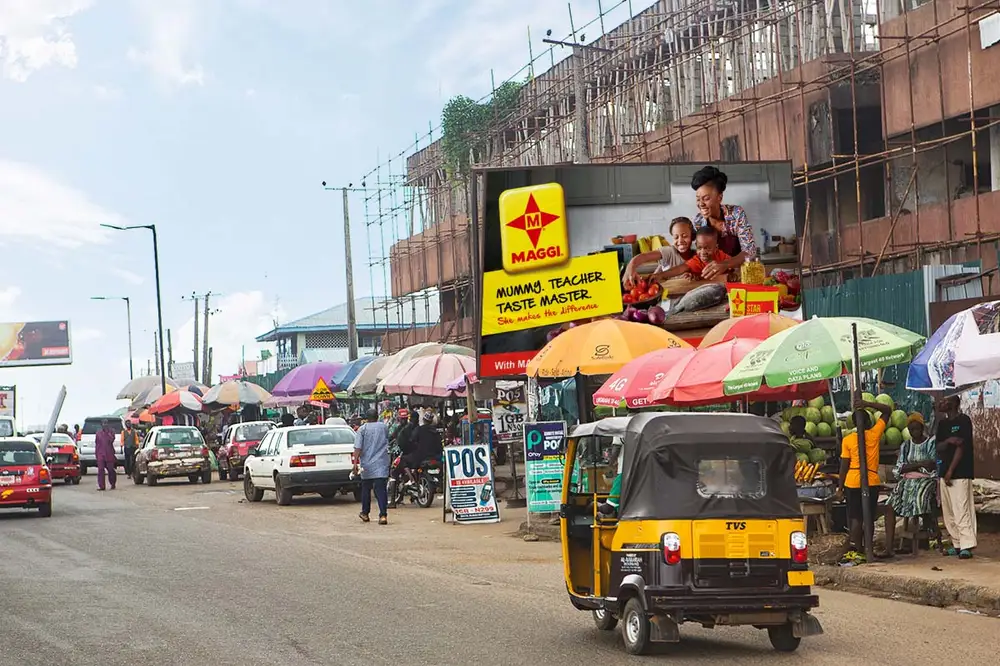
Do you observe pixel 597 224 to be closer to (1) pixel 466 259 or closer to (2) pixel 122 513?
(2) pixel 122 513

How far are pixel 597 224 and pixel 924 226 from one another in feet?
23.4

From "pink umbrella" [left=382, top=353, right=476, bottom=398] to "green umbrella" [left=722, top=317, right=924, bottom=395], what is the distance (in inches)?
577

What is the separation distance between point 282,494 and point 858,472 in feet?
53.1

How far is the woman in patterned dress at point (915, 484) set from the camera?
16.1m

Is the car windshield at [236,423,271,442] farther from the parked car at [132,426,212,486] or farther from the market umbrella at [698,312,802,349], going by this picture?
the market umbrella at [698,312,802,349]

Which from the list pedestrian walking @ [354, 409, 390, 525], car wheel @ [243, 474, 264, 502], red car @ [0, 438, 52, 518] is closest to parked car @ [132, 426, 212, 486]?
car wheel @ [243, 474, 264, 502]

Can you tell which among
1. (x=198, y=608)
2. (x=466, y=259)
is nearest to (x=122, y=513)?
(x=198, y=608)

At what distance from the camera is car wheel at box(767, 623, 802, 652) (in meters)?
10.5

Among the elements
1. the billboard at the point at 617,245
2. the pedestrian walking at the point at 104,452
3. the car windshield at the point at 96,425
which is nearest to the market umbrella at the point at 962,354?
the billboard at the point at 617,245

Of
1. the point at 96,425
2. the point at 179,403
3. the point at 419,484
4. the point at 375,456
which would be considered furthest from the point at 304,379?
the point at 375,456

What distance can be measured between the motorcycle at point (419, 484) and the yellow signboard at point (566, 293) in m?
3.34

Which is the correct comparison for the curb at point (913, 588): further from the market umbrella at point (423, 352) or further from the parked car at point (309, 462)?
the market umbrella at point (423, 352)

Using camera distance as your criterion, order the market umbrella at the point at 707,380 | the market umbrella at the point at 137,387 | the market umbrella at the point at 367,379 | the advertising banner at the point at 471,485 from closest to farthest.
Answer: the market umbrella at the point at 707,380
the advertising banner at the point at 471,485
the market umbrella at the point at 367,379
the market umbrella at the point at 137,387

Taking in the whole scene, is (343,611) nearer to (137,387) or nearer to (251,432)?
(251,432)
